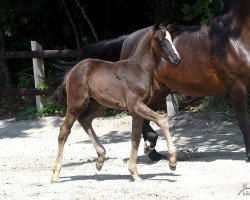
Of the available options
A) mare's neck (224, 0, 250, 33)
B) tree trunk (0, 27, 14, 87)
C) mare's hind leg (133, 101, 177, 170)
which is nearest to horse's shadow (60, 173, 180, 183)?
mare's hind leg (133, 101, 177, 170)

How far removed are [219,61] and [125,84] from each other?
1.68 m

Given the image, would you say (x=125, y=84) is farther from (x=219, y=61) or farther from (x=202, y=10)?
(x=202, y=10)

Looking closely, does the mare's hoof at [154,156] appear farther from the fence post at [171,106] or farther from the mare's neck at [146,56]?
the fence post at [171,106]

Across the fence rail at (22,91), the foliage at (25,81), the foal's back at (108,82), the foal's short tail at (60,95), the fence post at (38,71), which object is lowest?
the foliage at (25,81)

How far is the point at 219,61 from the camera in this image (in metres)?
8.38

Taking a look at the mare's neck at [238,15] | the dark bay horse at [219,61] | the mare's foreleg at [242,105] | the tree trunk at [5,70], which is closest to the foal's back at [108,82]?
the dark bay horse at [219,61]

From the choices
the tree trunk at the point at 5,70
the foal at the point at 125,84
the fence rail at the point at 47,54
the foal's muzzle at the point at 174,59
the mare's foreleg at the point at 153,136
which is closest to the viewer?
the foal's muzzle at the point at 174,59

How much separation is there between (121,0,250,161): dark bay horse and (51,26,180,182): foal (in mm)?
1126

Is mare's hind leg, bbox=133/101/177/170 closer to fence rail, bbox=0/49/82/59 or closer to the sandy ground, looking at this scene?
the sandy ground

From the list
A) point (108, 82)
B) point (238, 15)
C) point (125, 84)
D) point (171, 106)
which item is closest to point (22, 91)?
point (171, 106)

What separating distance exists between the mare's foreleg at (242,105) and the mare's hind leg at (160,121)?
1.63m

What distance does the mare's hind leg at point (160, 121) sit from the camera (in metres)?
6.70

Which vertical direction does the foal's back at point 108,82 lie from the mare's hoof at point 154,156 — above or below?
above

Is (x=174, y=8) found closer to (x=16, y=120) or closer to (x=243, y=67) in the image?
(x=16, y=120)
